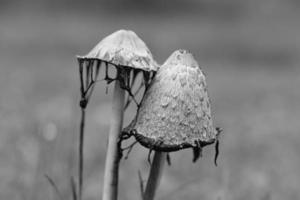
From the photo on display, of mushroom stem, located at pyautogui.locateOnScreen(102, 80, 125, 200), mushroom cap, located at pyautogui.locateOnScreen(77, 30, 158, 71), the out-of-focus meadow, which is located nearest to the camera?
mushroom cap, located at pyautogui.locateOnScreen(77, 30, 158, 71)

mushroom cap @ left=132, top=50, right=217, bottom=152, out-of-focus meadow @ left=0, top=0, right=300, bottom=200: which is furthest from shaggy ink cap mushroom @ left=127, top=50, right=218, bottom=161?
out-of-focus meadow @ left=0, top=0, right=300, bottom=200

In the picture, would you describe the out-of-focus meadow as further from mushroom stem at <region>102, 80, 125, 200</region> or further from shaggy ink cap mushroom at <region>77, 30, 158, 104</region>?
shaggy ink cap mushroom at <region>77, 30, 158, 104</region>

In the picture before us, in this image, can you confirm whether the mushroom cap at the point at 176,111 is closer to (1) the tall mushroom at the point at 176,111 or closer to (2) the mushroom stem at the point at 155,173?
(1) the tall mushroom at the point at 176,111

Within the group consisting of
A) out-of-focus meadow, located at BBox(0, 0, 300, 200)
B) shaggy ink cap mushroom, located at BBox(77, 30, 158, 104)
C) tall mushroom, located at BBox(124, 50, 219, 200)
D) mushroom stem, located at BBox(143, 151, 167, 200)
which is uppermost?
shaggy ink cap mushroom, located at BBox(77, 30, 158, 104)

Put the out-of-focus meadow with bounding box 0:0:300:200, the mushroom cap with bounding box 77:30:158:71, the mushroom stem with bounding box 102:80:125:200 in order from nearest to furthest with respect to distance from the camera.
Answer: the mushroom cap with bounding box 77:30:158:71
the mushroom stem with bounding box 102:80:125:200
the out-of-focus meadow with bounding box 0:0:300:200

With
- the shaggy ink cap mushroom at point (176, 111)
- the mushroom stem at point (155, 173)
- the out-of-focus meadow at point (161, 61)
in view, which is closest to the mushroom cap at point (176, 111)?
the shaggy ink cap mushroom at point (176, 111)

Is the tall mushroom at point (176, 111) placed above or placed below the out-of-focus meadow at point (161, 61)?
above

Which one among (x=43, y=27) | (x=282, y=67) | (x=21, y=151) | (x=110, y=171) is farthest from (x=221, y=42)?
(x=110, y=171)
